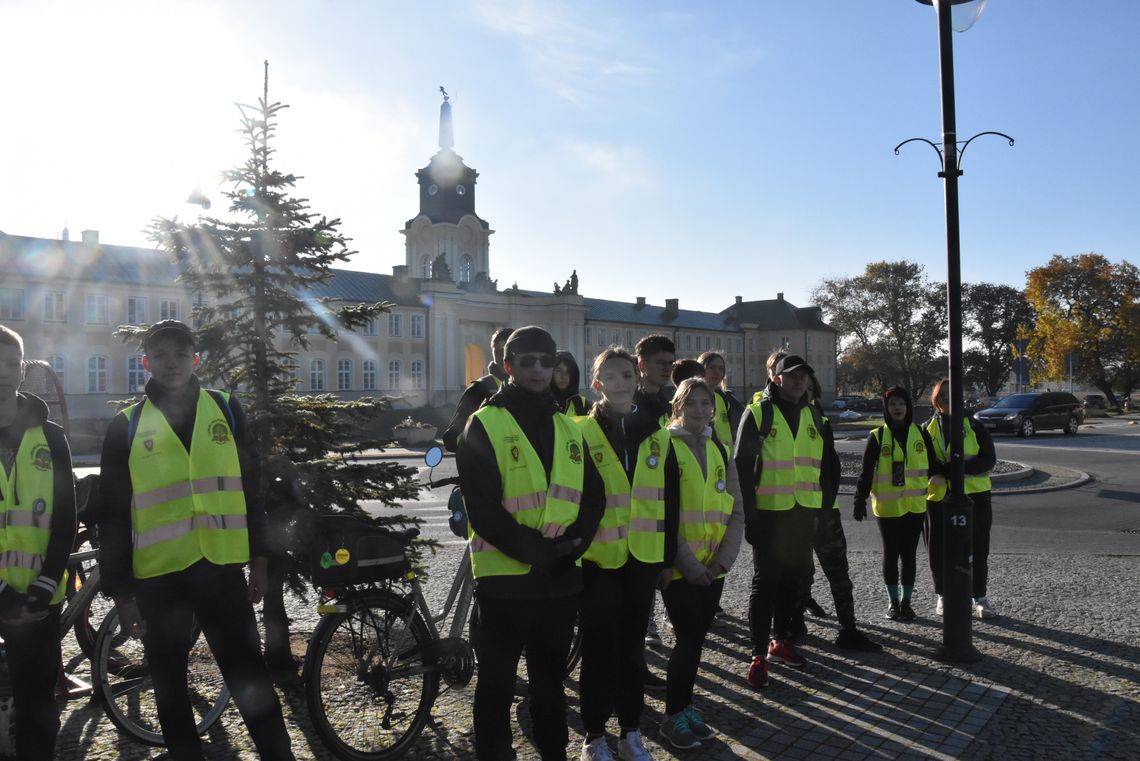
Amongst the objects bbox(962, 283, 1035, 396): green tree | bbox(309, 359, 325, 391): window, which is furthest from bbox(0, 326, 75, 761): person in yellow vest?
bbox(962, 283, 1035, 396): green tree

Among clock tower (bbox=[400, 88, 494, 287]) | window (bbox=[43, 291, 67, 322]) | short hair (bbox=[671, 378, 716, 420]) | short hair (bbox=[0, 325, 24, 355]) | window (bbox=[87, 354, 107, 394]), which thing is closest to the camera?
short hair (bbox=[0, 325, 24, 355])

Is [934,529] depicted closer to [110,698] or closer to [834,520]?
[834,520]

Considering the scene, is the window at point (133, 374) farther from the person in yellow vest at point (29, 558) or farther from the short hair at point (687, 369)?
the person in yellow vest at point (29, 558)

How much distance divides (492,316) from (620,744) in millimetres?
69721

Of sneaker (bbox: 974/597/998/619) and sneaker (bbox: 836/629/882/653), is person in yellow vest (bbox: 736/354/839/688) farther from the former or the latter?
sneaker (bbox: 974/597/998/619)

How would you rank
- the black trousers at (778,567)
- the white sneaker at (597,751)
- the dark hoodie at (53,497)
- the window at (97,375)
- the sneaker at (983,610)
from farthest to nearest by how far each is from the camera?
the window at (97,375)
the sneaker at (983,610)
the black trousers at (778,567)
the white sneaker at (597,751)
the dark hoodie at (53,497)

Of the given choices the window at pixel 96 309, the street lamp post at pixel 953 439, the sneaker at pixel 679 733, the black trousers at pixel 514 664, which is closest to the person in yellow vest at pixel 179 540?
the black trousers at pixel 514 664

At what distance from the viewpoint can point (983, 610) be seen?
711cm

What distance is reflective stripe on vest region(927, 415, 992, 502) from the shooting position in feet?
24.2

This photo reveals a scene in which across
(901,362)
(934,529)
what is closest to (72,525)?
(934,529)

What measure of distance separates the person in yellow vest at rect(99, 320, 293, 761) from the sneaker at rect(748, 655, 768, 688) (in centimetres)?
284

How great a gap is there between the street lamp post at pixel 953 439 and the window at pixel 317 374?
57025 mm

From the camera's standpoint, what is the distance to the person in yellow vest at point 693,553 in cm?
453

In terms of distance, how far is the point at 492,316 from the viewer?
73375mm
